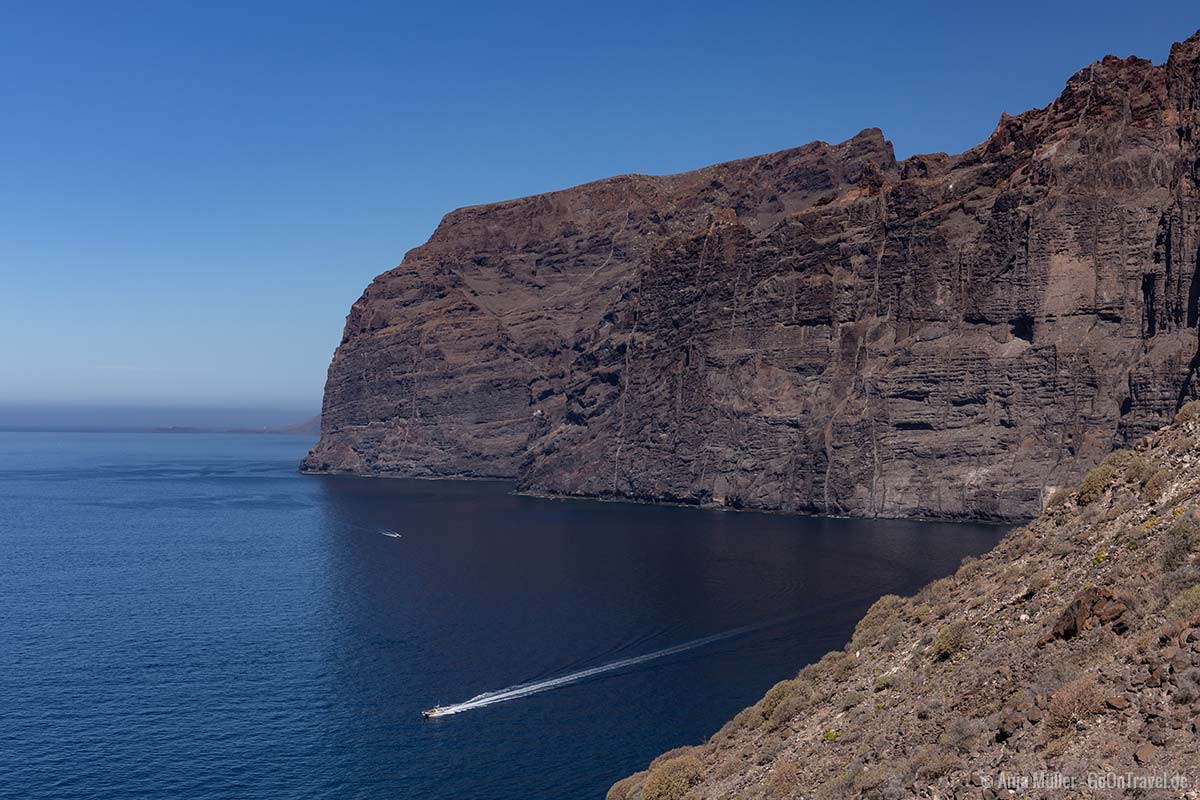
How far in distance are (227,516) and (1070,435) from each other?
415 feet

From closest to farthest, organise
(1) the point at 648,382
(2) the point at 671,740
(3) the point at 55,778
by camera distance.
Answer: (3) the point at 55,778 → (2) the point at 671,740 → (1) the point at 648,382

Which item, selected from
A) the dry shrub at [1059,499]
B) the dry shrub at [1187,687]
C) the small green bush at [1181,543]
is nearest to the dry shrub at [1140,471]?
the dry shrub at [1059,499]

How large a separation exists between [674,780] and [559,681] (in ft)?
136

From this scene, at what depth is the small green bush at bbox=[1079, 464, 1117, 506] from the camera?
3047 centimetres

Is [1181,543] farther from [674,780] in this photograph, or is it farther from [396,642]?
[396,642]

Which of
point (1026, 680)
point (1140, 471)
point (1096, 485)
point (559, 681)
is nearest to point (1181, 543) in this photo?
point (1026, 680)

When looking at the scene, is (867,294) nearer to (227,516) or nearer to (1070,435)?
(1070,435)

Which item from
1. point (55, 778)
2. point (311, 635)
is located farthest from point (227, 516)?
point (55, 778)

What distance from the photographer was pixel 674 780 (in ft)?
96.4

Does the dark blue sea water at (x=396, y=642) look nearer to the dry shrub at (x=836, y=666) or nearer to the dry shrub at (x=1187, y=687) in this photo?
the dry shrub at (x=836, y=666)

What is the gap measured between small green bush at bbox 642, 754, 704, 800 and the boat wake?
35949 millimetres

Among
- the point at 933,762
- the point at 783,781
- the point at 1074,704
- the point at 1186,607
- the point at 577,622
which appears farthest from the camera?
the point at 577,622

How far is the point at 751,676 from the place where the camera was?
70.0 m

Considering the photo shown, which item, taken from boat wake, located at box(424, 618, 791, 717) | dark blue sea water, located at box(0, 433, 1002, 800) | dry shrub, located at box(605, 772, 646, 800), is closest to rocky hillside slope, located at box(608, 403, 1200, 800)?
dry shrub, located at box(605, 772, 646, 800)
